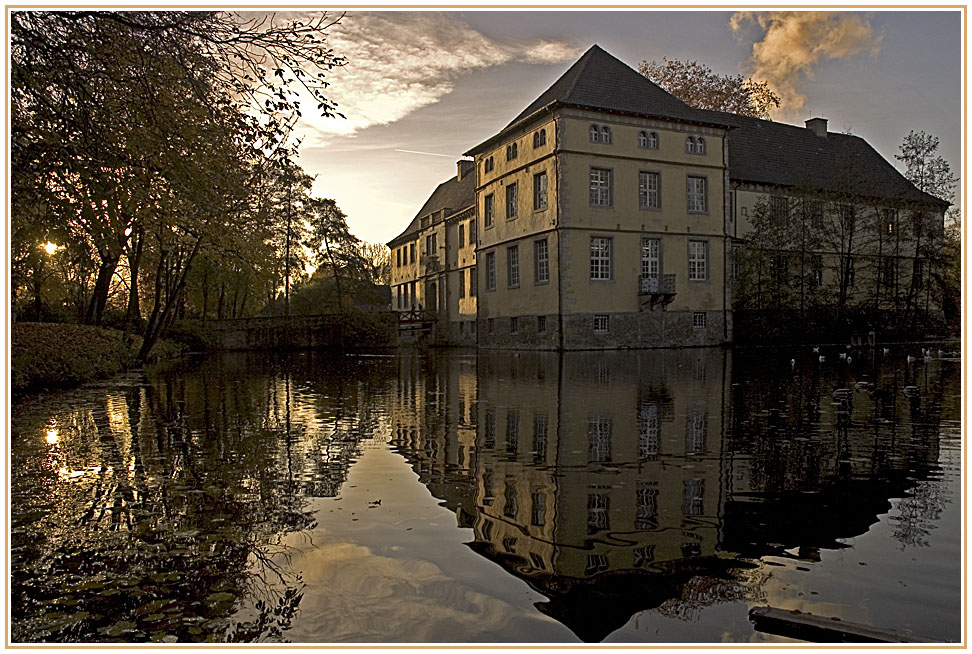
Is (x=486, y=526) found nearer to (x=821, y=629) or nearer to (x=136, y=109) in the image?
(x=821, y=629)

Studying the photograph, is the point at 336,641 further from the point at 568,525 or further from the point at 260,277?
the point at 260,277

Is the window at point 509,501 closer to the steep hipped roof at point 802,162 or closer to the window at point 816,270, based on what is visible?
the steep hipped roof at point 802,162

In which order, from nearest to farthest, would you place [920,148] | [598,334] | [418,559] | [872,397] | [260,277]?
[418,559] < [872,397] < [260,277] < [598,334] < [920,148]

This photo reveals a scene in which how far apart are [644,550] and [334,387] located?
496 inches

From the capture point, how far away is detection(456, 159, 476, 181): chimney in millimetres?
56656

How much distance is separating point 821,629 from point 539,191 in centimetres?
3427

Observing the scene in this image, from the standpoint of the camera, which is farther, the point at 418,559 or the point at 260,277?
the point at 260,277

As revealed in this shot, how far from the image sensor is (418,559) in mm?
3945

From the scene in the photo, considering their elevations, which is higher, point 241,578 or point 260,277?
point 260,277

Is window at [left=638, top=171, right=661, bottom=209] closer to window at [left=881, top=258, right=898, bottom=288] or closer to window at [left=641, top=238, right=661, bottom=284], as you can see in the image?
window at [left=641, top=238, right=661, bottom=284]

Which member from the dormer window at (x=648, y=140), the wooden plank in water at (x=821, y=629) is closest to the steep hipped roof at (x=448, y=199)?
the dormer window at (x=648, y=140)

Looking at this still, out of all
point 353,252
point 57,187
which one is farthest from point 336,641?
point 353,252

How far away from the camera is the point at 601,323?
3497 centimetres

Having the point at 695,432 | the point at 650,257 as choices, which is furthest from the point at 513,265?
the point at 695,432
